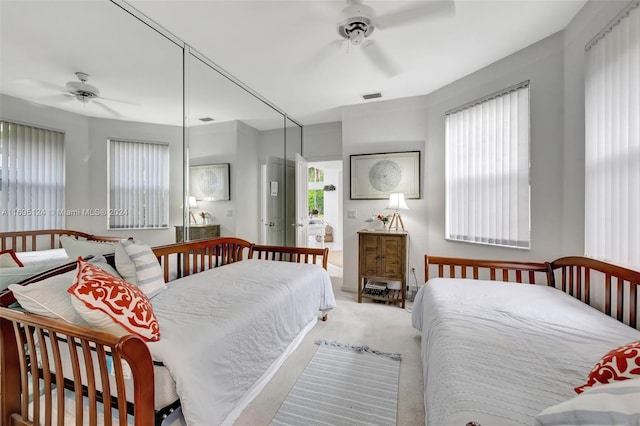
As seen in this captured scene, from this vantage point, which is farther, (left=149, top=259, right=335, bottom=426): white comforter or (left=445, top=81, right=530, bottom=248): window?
(left=445, top=81, right=530, bottom=248): window

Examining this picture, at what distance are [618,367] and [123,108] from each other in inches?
118

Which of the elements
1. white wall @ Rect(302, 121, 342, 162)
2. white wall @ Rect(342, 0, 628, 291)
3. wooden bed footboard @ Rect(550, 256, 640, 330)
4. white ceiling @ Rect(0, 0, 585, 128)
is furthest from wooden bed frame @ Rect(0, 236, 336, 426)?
white wall @ Rect(302, 121, 342, 162)

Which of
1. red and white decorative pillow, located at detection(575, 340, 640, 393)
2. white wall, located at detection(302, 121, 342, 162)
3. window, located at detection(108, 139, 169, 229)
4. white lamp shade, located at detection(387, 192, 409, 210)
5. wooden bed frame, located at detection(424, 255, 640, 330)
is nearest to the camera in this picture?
red and white decorative pillow, located at detection(575, 340, 640, 393)

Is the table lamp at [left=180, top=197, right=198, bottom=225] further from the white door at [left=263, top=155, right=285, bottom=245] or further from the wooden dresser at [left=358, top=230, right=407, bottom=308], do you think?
the wooden dresser at [left=358, top=230, right=407, bottom=308]

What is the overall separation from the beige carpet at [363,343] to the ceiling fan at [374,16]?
104 inches

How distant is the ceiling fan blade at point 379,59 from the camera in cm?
241

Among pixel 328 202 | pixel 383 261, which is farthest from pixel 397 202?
pixel 328 202

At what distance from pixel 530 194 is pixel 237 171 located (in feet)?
10.4

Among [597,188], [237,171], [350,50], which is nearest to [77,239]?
[237,171]

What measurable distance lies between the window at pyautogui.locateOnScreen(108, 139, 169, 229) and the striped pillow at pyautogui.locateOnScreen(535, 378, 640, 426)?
8.23ft

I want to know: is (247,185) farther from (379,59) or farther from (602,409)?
(602,409)

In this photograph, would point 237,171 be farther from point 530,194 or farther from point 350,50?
point 530,194

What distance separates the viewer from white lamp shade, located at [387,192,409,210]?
11.2 ft

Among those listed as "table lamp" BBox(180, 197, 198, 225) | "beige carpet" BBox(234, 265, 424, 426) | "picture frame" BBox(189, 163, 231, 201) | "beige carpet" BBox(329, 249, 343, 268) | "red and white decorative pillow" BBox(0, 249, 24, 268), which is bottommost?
"beige carpet" BBox(234, 265, 424, 426)
